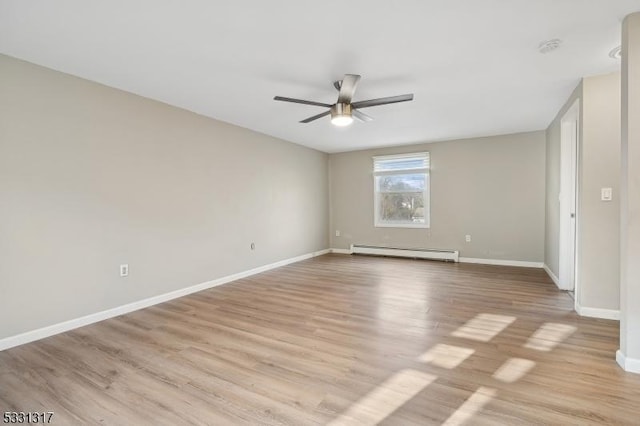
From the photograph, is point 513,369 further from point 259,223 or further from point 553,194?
point 259,223

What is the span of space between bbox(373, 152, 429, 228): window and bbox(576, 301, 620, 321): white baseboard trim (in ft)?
10.4

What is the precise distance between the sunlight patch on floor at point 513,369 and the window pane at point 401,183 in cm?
430

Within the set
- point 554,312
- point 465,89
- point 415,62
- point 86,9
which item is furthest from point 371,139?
point 86,9

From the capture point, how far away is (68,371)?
204 centimetres

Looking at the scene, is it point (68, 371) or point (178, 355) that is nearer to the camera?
point (68, 371)

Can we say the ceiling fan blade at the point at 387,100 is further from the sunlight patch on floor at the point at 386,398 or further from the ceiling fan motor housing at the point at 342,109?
the sunlight patch on floor at the point at 386,398

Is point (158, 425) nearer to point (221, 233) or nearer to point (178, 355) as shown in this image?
point (178, 355)

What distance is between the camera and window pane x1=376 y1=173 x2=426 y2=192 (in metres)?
6.07

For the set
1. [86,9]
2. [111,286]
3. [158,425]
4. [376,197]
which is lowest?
[158,425]

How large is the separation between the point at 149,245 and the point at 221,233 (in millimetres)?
1047

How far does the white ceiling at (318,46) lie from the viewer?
188 centimetres

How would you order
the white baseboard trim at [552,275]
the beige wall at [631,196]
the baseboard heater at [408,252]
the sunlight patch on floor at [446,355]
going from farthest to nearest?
the baseboard heater at [408,252] → the white baseboard trim at [552,275] → the sunlight patch on floor at [446,355] → the beige wall at [631,196]

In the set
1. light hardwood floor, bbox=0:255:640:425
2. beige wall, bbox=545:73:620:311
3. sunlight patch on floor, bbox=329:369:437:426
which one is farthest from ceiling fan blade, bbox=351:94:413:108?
sunlight patch on floor, bbox=329:369:437:426

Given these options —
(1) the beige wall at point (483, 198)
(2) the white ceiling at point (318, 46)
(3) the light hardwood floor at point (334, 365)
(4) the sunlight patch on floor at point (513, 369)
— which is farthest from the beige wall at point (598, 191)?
(1) the beige wall at point (483, 198)
